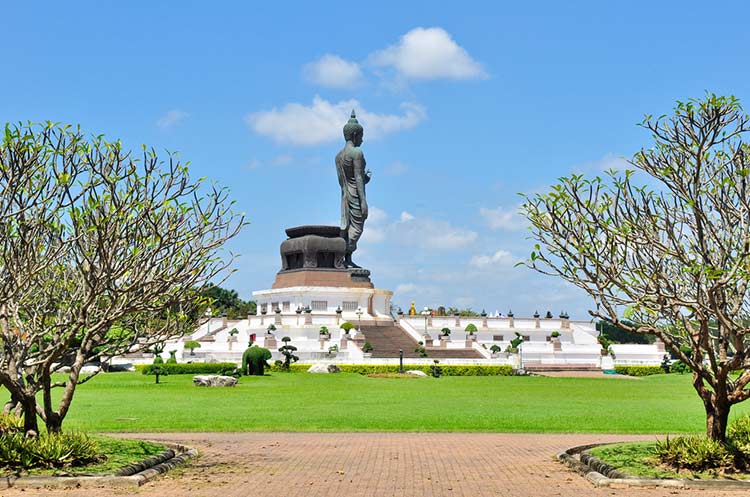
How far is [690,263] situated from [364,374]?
1379 inches

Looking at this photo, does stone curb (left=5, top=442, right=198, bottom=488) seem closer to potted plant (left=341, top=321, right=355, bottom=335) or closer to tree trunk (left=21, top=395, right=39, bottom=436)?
tree trunk (left=21, top=395, right=39, bottom=436)

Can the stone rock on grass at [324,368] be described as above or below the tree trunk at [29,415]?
above

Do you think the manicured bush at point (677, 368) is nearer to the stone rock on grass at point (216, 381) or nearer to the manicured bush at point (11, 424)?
the stone rock on grass at point (216, 381)

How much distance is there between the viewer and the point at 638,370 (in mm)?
52625

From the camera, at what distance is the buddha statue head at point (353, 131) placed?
252 feet

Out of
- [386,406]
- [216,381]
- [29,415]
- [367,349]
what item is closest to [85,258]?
[29,415]

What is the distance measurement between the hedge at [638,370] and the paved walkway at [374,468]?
34.0m

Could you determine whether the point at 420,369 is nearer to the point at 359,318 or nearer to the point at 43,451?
the point at 359,318

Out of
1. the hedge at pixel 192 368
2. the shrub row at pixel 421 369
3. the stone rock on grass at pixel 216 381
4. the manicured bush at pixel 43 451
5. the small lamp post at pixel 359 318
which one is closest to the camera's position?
the manicured bush at pixel 43 451

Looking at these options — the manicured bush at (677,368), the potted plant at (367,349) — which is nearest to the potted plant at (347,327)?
the potted plant at (367,349)

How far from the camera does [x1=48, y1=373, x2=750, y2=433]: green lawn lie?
21.7 meters

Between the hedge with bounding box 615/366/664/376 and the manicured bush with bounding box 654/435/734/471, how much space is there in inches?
1577

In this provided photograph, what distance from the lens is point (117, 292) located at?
1366cm

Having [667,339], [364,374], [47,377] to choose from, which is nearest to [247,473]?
[47,377]
